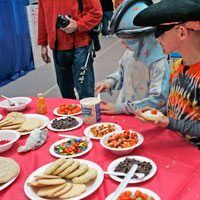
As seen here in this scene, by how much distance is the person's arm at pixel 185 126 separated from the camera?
1.27m

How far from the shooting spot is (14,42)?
5.05 meters

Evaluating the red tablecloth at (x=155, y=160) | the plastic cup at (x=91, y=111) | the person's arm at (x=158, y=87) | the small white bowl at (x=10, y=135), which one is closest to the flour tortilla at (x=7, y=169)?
the red tablecloth at (x=155, y=160)

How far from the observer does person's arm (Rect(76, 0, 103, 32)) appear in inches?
96.9

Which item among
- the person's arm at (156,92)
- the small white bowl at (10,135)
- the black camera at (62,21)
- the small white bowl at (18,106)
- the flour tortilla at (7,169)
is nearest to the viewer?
the flour tortilla at (7,169)

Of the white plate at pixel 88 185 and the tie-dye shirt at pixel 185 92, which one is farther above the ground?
the tie-dye shirt at pixel 185 92

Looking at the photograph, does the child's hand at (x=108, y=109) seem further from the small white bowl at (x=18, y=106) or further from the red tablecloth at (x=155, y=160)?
the small white bowl at (x=18, y=106)

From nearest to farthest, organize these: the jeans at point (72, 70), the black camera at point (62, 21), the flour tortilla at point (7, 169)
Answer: the flour tortilla at point (7, 169), the black camera at point (62, 21), the jeans at point (72, 70)

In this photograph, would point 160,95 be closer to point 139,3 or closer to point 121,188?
point 139,3

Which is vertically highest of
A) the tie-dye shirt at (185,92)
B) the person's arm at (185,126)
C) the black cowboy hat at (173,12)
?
the black cowboy hat at (173,12)

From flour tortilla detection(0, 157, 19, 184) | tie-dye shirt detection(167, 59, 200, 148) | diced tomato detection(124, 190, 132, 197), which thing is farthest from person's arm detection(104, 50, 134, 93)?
diced tomato detection(124, 190, 132, 197)

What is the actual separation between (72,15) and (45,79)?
2.30 metres

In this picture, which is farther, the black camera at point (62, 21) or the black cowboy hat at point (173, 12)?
the black camera at point (62, 21)

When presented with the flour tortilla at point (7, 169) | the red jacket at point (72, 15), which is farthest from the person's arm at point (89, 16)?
the flour tortilla at point (7, 169)

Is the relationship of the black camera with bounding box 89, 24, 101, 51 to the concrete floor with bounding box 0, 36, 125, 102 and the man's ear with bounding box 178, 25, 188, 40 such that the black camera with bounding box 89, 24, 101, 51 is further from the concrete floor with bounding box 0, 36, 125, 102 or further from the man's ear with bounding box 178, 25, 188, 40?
the man's ear with bounding box 178, 25, 188, 40
